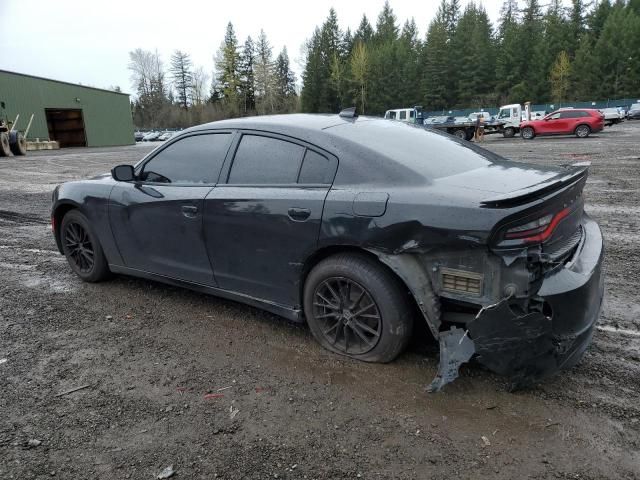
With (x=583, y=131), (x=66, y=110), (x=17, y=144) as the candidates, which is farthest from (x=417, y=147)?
(x=66, y=110)

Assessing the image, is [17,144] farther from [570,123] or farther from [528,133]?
[570,123]

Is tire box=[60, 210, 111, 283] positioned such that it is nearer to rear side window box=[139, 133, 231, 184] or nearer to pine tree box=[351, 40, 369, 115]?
rear side window box=[139, 133, 231, 184]

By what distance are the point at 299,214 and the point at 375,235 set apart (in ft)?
1.81

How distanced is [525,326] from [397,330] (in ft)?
2.36

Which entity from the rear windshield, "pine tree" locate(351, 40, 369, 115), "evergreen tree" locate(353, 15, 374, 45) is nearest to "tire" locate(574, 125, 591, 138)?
the rear windshield

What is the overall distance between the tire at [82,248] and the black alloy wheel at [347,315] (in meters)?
Answer: 2.48

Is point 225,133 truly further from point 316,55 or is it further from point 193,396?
point 316,55

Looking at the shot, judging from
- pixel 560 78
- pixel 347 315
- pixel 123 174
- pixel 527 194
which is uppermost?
pixel 560 78

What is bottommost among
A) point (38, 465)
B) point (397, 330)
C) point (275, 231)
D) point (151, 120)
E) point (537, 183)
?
point (38, 465)

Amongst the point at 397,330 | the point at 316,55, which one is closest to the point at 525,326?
the point at 397,330

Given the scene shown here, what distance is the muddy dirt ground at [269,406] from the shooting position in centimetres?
217

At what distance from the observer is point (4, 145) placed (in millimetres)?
24922

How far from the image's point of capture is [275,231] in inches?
123

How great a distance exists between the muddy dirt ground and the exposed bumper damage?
229mm
